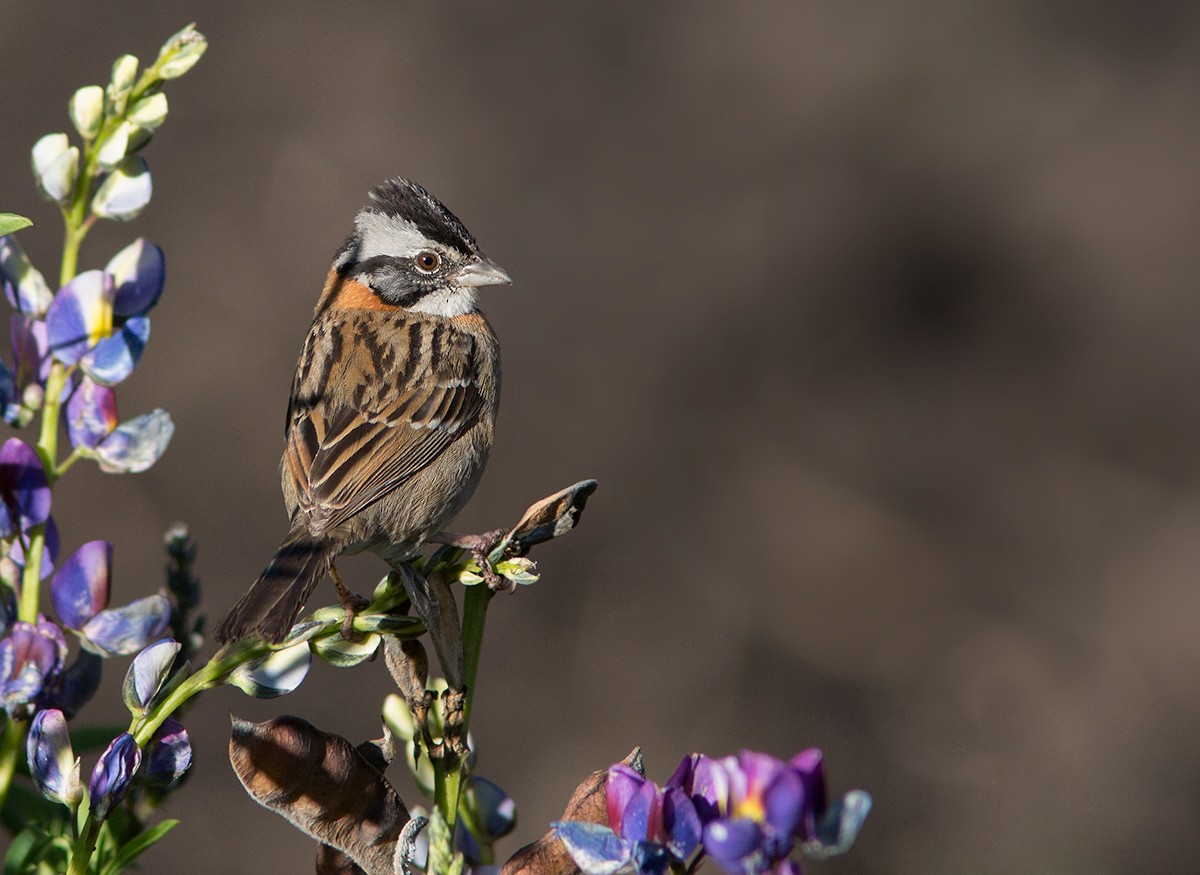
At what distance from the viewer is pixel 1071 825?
22.1 ft

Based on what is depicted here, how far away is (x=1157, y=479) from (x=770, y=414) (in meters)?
2.41

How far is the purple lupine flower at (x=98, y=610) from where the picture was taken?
1.44 metres

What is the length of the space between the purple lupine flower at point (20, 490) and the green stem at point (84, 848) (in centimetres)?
30

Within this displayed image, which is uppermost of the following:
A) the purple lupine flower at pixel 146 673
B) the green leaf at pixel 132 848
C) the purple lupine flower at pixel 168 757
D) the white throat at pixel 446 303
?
the purple lupine flower at pixel 146 673

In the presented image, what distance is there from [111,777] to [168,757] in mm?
148

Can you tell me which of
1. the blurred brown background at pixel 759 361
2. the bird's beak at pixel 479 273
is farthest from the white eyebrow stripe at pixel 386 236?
the blurred brown background at pixel 759 361

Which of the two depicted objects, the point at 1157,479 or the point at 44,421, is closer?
the point at 44,421

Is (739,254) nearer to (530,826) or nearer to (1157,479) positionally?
(1157,479)

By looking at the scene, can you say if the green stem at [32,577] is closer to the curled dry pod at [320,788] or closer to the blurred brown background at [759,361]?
the curled dry pod at [320,788]

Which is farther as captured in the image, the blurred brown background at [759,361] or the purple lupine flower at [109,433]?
the blurred brown background at [759,361]

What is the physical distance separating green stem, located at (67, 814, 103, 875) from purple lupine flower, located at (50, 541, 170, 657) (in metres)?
0.18

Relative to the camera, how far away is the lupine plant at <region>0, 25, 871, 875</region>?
1352 mm

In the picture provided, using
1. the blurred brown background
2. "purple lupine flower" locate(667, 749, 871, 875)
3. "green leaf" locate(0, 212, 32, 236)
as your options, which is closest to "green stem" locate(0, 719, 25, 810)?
"green leaf" locate(0, 212, 32, 236)

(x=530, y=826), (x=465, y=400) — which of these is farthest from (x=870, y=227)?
(x=465, y=400)
